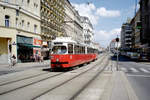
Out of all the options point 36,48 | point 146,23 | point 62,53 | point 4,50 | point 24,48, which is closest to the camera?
point 62,53

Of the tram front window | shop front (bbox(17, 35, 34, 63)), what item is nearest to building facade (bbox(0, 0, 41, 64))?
shop front (bbox(17, 35, 34, 63))

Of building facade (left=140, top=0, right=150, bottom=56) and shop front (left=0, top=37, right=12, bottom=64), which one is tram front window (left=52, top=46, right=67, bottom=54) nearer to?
shop front (left=0, top=37, right=12, bottom=64)

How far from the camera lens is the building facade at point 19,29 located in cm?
2538

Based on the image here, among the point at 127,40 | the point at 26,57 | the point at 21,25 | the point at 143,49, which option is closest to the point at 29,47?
the point at 26,57

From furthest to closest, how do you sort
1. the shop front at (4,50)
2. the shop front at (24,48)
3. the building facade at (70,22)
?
the building facade at (70,22) → the shop front at (24,48) → the shop front at (4,50)

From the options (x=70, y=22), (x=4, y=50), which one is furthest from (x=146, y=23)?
(x=4, y=50)

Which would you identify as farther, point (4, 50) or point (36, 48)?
point (36, 48)

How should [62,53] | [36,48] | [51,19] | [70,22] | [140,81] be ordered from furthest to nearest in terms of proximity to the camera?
[70,22], [51,19], [36,48], [62,53], [140,81]

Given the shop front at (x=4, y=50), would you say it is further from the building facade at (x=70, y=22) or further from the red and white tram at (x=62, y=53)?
the building facade at (x=70, y=22)

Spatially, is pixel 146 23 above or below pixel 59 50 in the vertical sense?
above

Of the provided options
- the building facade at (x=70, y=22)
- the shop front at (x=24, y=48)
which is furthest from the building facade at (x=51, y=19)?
the shop front at (x=24, y=48)

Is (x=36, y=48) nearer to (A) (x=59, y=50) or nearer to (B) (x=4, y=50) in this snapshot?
(B) (x=4, y=50)

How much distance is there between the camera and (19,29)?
1097 inches

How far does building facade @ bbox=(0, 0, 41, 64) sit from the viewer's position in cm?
2538
